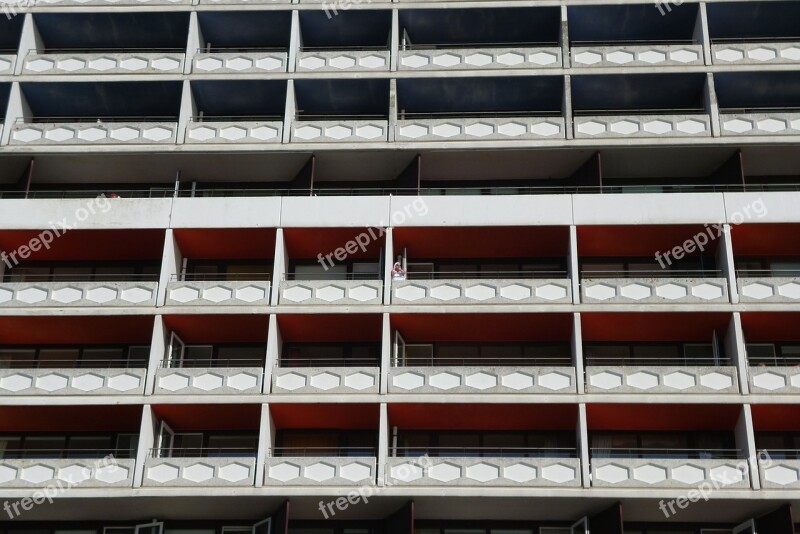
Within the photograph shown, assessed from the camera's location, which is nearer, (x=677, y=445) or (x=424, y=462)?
(x=424, y=462)

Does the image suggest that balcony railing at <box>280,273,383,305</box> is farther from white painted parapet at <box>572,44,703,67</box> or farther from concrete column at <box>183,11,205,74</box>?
white painted parapet at <box>572,44,703,67</box>

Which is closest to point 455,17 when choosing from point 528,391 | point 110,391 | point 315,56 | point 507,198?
point 315,56

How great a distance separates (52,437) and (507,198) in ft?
71.6

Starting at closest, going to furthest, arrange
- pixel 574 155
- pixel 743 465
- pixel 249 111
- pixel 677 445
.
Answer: pixel 743 465
pixel 677 445
pixel 574 155
pixel 249 111

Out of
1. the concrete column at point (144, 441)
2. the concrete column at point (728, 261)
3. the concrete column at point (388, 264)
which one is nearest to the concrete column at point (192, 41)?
the concrete column at point (388, 264)

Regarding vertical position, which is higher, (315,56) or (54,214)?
(315,56)

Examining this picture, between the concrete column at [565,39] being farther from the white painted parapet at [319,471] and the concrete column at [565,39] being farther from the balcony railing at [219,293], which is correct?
the white painted parapet at [319,471]

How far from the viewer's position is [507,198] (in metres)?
45.8

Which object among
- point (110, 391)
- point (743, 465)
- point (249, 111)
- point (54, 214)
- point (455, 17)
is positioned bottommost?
point (743, 465)

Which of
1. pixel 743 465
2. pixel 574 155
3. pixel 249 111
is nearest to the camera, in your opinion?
pixel 743 465

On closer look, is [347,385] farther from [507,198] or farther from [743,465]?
[743,465]

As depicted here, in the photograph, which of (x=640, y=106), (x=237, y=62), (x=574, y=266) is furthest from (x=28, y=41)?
(x=640, y=106)

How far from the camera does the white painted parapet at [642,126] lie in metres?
47.9

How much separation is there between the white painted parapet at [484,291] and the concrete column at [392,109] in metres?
7.75
